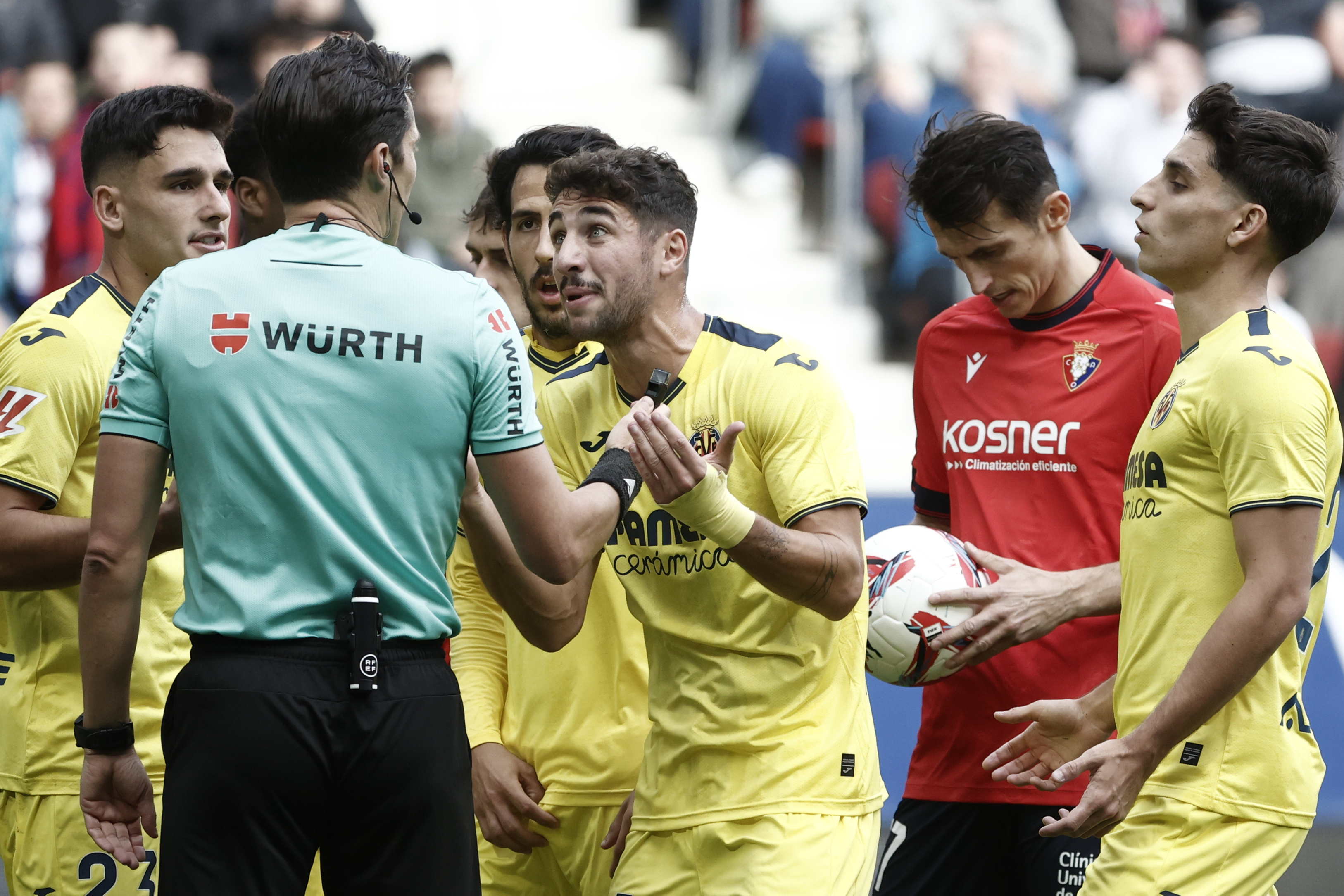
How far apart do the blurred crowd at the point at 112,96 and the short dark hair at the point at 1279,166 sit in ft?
23.7

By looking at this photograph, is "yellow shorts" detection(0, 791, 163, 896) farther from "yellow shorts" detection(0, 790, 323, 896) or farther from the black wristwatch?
the black wristwatch

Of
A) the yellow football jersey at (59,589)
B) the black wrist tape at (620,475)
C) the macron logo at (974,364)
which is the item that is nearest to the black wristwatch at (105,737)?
the yellow football jersey at (59,589)

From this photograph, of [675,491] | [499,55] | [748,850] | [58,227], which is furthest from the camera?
[499,55]

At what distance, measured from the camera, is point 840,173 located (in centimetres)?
1254

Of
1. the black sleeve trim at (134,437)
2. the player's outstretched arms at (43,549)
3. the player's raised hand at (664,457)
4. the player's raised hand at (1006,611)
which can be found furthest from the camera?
the player's raised hand at (1006,611)

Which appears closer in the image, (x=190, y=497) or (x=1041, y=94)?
(x=190, y=497)

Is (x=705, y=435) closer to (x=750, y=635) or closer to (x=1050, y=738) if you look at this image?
(x=750, y=635)

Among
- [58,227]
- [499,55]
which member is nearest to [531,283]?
[58,227]

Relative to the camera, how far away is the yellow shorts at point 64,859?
165 inches

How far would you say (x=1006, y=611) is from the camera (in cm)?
463

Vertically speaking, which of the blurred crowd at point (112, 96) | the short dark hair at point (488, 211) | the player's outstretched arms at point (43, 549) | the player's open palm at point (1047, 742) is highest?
the blurred crowd at point (112, 96)

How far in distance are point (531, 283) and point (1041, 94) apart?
925 centimetres

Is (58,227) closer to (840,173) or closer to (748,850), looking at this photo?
(840,173)

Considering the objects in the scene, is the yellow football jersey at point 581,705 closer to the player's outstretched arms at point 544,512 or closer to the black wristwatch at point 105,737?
the player's outstretched arms at point 544,512
